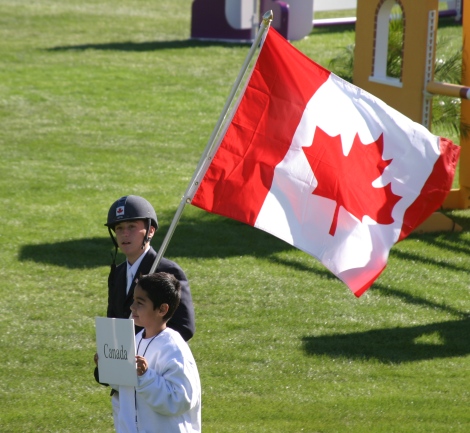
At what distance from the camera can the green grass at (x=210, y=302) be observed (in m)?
7.45

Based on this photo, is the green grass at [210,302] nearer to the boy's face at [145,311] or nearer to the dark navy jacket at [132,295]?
the dark navy jacket at [132,295]

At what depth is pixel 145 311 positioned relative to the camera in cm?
463

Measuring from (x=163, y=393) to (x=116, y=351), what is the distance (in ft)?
0.94

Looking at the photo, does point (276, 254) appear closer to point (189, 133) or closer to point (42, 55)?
point (189, 133)

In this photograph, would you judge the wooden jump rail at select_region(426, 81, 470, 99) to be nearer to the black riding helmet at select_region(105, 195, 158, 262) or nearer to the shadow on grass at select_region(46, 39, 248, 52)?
the black riding helmet at select_region(105, 195, 158, 262)

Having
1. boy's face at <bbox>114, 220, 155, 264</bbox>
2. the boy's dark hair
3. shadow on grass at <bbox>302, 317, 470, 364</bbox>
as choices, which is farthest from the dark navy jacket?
shadow on grass at <bbox>302, 317, 470, 364</bbox>

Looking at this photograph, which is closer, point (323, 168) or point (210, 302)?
point (323, 168)

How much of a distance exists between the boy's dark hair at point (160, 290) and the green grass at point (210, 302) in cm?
255

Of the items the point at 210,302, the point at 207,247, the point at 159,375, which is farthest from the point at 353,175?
the point at 207,247

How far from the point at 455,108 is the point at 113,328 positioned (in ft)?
29.3

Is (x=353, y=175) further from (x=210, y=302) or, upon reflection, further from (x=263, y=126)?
(x=210, y=302)

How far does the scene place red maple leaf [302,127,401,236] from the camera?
604 cm

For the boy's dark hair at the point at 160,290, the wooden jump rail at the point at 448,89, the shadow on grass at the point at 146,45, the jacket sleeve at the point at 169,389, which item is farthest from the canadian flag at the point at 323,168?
the shadow on grass at the point at 146,45

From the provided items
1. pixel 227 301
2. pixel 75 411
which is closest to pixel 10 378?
pixel 75 411
